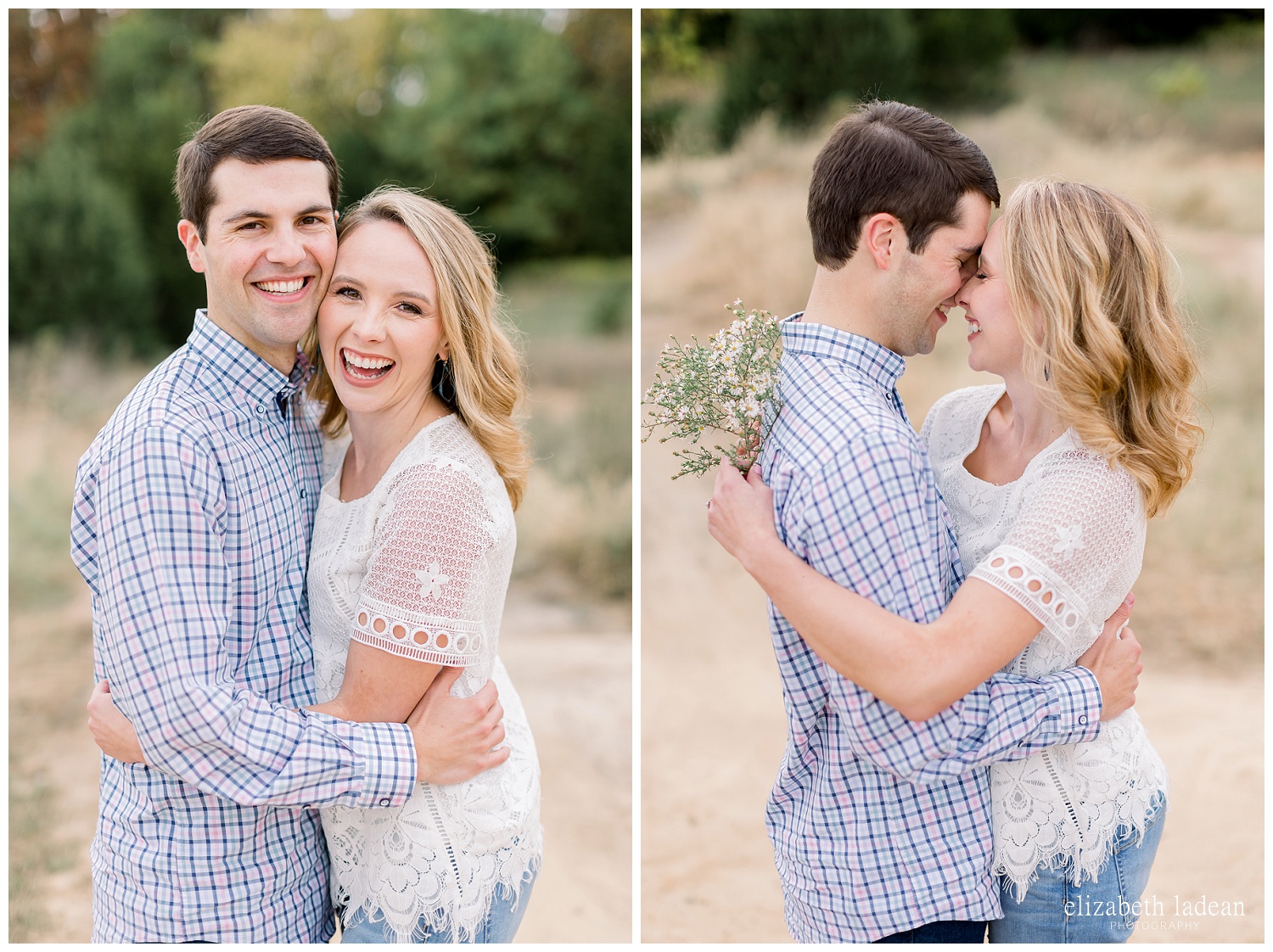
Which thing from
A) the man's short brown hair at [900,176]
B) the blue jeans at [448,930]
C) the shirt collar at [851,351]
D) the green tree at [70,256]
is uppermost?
the green tree at [70,256]

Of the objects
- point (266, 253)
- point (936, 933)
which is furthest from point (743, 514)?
point (266, 253)

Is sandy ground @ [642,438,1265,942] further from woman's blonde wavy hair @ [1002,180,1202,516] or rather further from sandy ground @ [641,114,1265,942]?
woman's blonde wavy hair @ [1002,180,1202,516]

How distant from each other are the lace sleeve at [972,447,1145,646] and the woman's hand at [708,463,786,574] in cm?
39

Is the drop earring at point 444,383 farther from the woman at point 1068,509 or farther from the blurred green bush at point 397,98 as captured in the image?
the blurred green bush at point 397,98

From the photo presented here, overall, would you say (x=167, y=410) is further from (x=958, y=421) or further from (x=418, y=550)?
(x=958, y=421)

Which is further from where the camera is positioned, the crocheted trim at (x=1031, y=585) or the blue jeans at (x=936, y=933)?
the blue jeans at (x=936, y=933)

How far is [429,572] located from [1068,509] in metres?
1.20

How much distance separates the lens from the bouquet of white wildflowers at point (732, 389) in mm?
2137

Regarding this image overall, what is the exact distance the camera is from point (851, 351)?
2086mm

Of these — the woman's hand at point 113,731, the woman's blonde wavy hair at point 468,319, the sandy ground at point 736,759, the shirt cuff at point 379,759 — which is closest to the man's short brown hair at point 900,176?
the woman's blonde wavy hair at point 468,319

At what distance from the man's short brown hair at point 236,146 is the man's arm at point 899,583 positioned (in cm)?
131

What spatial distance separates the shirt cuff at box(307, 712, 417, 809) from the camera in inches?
78.2

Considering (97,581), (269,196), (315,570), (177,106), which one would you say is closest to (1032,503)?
(315,570)

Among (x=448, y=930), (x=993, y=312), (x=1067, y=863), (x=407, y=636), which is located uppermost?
(x=993, y=312)
